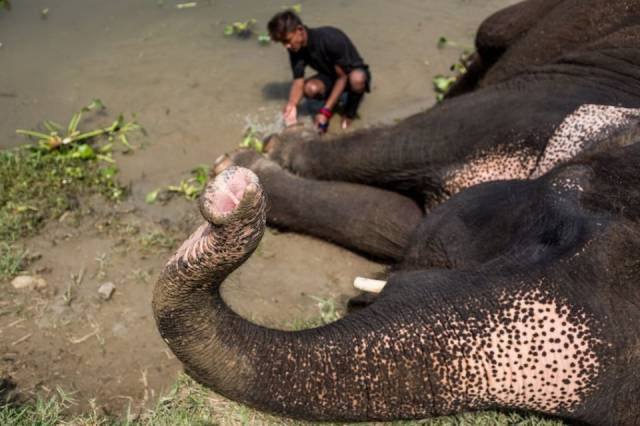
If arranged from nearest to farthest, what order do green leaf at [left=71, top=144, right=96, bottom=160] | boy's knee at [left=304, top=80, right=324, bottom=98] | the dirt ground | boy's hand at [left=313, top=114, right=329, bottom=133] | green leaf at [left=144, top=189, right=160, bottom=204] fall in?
1. the dirt ground
2. green leaf at [left=144, top=189, right=160, bottom=204]
3. green leaf at [left=71, top=144, right=96, bottom=160]
4. boy's hand at [left=313, top=114, right=329, bottom=133]
5. boy's knee at [left=304, top=80, right=324, bottom=98]

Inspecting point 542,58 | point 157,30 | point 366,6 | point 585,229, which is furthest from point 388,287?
point 366,6

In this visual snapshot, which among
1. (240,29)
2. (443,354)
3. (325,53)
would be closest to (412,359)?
(443,354)

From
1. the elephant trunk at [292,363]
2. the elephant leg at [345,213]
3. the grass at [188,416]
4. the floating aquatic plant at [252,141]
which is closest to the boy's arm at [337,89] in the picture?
the floating aquatic plant at [252,141]

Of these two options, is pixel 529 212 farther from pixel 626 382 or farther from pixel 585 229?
pixel 626 382

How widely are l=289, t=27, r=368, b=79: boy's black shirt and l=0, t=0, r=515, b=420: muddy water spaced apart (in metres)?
0.34

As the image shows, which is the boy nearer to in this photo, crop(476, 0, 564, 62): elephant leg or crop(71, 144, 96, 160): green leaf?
crop(476, 0, 564, 62): elephant leg

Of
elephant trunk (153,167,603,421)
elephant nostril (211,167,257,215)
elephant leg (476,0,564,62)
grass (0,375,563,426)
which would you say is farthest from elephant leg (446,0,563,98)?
elephant nostril (211,167,257,215)

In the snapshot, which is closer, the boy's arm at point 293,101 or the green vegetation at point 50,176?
the green vegetation at point 50,176

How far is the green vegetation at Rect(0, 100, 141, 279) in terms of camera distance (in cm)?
336

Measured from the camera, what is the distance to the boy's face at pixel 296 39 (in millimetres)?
4547

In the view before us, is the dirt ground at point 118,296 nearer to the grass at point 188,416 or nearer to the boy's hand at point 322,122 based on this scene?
the grass at point 188,416

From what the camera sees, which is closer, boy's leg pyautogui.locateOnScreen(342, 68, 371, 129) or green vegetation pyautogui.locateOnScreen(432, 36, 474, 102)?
boy's leg pyautogui.locateOnScreen(342, 68, 371, 129)

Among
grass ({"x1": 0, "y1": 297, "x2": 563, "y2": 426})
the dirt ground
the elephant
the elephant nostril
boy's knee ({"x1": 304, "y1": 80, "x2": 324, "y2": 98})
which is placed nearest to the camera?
the elephant nostril

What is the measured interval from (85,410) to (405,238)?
147 centimetres
